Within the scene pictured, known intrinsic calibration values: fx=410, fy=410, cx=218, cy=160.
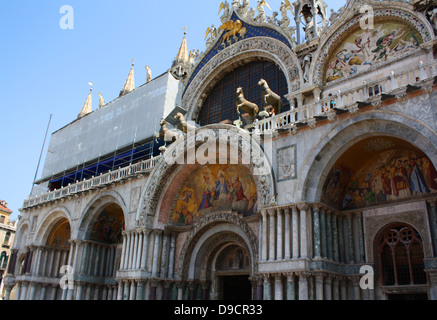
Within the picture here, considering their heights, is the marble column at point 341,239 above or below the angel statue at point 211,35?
below

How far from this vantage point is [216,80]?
21062mm

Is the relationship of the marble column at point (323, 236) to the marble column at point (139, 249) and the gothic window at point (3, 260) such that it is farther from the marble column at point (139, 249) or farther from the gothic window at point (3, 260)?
the gothic window at point (3, 260)

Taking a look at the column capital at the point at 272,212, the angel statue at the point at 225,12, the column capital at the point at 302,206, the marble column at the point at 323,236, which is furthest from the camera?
the angel statue at the point at 225,12

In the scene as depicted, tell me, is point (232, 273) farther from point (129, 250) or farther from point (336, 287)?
point (336, 287)

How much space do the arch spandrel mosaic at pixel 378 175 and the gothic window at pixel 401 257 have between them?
1.05 metres

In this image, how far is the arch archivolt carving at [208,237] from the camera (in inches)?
614

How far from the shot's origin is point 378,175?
12789 millimetres

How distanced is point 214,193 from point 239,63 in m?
7.13

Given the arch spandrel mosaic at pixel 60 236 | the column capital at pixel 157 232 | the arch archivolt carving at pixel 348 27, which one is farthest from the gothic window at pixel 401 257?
the arch spandrel mosaic at pixel 60 236

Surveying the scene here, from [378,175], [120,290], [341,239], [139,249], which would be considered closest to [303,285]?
[341,239]

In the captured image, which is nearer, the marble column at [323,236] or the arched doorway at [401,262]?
the arched doorway at [401,262]

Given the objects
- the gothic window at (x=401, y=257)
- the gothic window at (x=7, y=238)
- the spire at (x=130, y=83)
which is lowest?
the gothic window at (x=401, y=257)

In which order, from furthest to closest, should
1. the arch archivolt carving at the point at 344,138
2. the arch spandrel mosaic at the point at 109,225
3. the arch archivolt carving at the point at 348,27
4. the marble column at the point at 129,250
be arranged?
the arch spandrel mosaic at the point at 109,225 < the marble column at the point at 129,250 < the arch archivolt carving at the point at 348,27 < the arch archivolt carving at the point at 344,138
